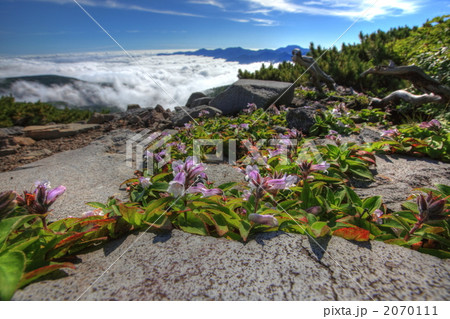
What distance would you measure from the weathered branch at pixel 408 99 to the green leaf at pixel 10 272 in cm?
769

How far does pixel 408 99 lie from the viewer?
6.39 meters

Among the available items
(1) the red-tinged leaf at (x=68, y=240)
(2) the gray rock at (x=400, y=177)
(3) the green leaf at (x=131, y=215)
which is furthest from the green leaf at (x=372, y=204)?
(1) the red-tinged leaf at (x=68, y=240)

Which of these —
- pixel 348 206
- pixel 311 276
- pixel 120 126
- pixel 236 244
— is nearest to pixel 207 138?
pixel 348 206

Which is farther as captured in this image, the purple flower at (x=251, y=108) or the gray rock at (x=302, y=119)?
the purple flower at (x=251, y=108)

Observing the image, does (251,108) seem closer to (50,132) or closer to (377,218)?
(377,218)

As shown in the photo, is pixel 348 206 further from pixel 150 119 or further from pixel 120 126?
pixel 120 126

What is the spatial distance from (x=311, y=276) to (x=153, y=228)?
106cm

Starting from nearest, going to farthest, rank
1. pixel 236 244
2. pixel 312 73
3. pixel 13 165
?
pixel 236 244 < pixel 13 165 < pixel 312 73

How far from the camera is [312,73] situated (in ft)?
32.5

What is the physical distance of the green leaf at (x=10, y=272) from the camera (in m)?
1.08

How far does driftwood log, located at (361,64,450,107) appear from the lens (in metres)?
6.00

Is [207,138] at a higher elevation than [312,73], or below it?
below
